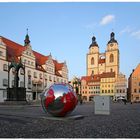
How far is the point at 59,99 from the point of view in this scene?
1195 centimetres

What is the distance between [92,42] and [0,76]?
97776 millimetres

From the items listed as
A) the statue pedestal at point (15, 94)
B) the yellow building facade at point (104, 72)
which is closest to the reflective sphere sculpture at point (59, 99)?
the statue pedestal at point (15, 94)

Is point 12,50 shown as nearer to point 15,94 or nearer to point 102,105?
point 15,94

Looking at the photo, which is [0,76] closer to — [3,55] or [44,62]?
[3,55]

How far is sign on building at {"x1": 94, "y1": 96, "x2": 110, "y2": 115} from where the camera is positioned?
17.2m

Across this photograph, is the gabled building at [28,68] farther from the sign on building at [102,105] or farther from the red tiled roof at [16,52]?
the sign on building at [102,105]

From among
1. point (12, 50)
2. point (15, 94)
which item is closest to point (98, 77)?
point (12, 50)

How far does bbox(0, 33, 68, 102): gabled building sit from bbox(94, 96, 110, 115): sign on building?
97.3 feet

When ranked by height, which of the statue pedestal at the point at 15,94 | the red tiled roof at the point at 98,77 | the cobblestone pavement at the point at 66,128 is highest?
the red tiled roof at the point at 98,77

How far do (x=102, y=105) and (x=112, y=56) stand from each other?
367 feet

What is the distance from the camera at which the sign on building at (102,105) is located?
1716 cm

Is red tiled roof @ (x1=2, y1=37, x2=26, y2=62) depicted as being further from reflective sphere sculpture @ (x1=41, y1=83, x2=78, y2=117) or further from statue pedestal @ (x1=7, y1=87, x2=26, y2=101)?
reflective sphere sculpture @ (x1=41, y1=83, x2=78, y2=117)

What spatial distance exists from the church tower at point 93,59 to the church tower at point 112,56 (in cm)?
669

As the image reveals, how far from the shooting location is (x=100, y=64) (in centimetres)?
12988
